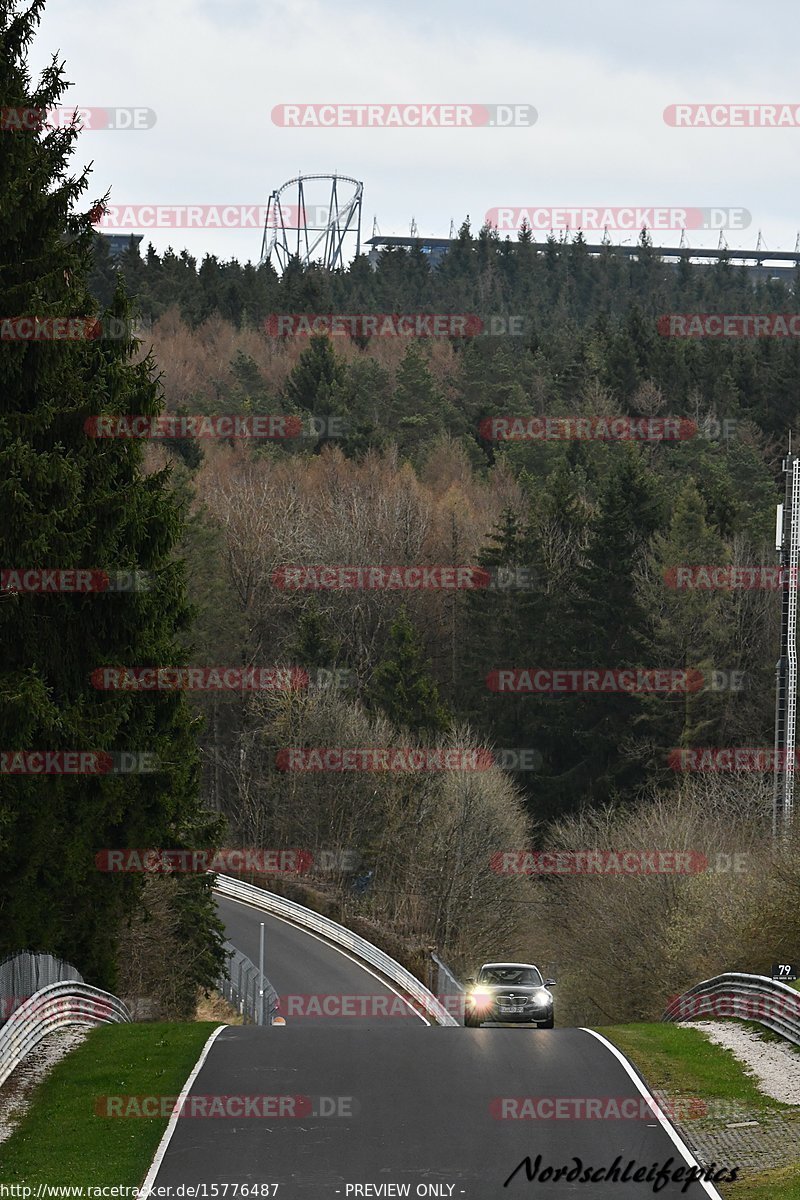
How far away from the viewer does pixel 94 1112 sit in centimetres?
1769

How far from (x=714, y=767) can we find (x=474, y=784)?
1069 centimetres

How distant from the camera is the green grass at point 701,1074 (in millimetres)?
14906

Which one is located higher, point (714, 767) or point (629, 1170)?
point (629, 1170)

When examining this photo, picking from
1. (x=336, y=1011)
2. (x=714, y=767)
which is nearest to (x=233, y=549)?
(x=714, y=767)

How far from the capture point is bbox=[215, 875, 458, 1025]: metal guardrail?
43062mm

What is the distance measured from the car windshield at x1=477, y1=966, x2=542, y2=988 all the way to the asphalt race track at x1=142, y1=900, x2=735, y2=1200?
142 inches

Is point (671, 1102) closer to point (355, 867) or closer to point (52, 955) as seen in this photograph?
point (52, 955)

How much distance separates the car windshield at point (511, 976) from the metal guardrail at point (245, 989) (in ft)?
39.7

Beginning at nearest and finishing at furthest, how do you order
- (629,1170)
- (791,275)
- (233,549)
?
(629,1170) < (233,549) < (791,275)

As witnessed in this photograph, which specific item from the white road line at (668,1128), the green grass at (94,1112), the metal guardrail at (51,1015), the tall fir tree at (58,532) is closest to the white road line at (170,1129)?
the green grass at (94,1112)

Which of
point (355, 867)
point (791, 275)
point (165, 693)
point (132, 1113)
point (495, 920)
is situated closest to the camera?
point (132, 1113)

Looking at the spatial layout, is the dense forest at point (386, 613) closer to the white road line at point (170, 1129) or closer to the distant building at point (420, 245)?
the white road line at point (170, 1129)

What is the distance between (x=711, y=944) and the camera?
38688 mm

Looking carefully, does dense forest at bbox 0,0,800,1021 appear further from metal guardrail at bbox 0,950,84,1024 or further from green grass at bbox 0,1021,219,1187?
green grass at bbox 0,1021,219,1187
